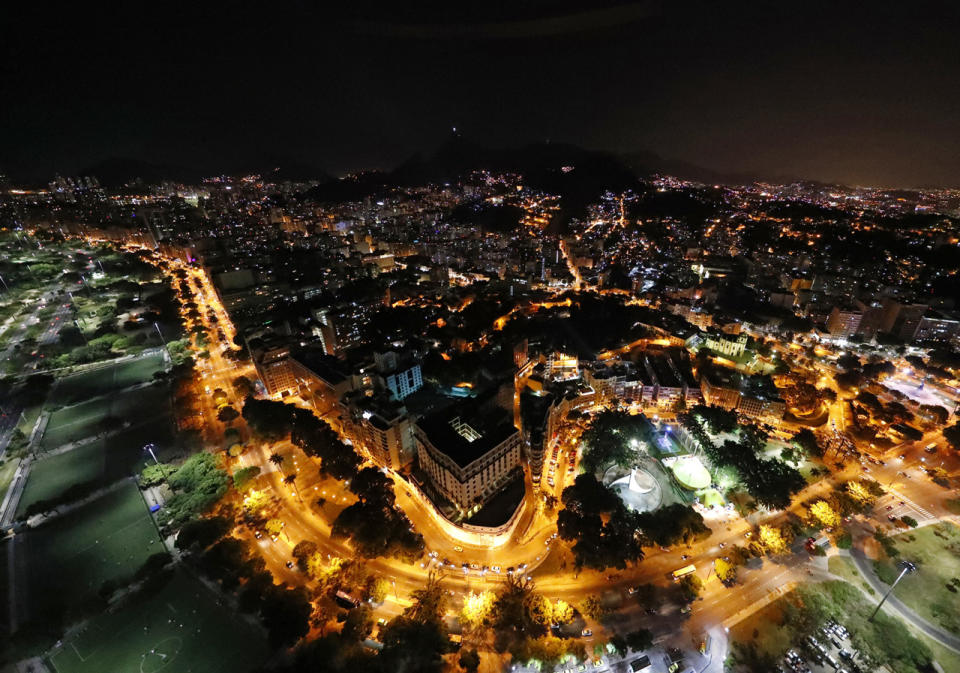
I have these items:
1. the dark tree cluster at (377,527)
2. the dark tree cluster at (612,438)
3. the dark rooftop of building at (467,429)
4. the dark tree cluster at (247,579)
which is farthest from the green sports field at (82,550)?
the dark tree cluster at (612,438)

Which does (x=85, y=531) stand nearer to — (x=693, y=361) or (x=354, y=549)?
(x=354, y=549)

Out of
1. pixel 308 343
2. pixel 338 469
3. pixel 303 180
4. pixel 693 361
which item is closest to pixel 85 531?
pixel 338 469

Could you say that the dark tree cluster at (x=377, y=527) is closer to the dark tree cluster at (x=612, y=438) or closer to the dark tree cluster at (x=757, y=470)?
the dark tree cluster at (x=612, y=438)

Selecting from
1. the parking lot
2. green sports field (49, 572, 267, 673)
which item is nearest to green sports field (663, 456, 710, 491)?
the parking lot

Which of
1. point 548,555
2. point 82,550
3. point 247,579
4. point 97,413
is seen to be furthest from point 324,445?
point 97,413

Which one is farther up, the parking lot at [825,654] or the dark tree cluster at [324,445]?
the dark tree cluster at [324,445]

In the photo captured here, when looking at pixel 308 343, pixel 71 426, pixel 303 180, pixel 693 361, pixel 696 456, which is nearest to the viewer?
pixel 696 456

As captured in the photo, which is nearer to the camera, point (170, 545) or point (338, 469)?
point (170, 545)
